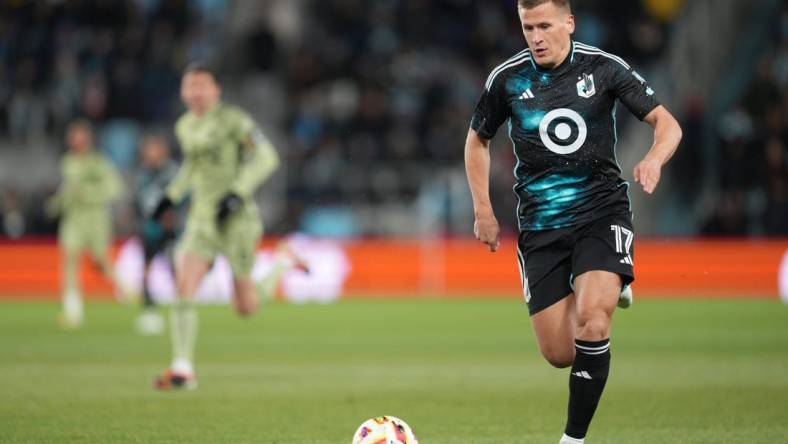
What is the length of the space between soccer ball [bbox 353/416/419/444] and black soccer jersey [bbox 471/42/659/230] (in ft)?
4.71

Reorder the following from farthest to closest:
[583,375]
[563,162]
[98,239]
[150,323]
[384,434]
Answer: [98,239], [150,323], [563,162], [583,375], [384,434]

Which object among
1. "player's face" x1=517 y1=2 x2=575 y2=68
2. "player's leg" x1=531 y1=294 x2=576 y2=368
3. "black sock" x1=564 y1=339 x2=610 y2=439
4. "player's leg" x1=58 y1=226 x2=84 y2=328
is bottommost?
"player's leg" x1=58 y1=226 x2=84 y2=328

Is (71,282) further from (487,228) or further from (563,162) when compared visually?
(563,162)

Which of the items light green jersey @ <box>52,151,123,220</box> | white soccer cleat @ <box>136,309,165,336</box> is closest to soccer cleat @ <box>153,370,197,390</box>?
white soccer cleat @ <box>136,309,165,336</box>

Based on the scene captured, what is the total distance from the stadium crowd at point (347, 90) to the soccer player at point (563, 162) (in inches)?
632

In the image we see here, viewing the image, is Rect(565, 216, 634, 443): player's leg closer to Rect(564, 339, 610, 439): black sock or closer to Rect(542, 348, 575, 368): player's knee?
Rect(564, 339, 610, 439): black sock

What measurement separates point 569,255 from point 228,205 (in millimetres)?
→ 4654

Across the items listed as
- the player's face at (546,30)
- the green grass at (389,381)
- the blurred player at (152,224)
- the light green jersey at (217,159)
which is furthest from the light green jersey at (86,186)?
the player's face at (546,30)

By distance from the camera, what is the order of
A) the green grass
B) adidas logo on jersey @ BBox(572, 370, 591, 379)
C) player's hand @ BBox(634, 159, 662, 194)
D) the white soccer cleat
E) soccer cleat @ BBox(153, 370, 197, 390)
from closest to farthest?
player's hand @ BBox(634, 159, 662, 194) → adidas logo on jersey @ BBox(572, 370, 591, 379) → the green grass → soccer cleat @ BBox(153, 370, 197, 390) → the white soccer cleat

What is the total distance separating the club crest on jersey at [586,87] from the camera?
7.32 meters

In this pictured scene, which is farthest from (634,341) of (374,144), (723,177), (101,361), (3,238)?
(3,238)

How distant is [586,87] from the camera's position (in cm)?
733

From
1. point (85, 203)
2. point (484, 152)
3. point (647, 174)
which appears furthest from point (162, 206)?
point (85, 203)

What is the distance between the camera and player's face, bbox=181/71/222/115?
11555 mm
